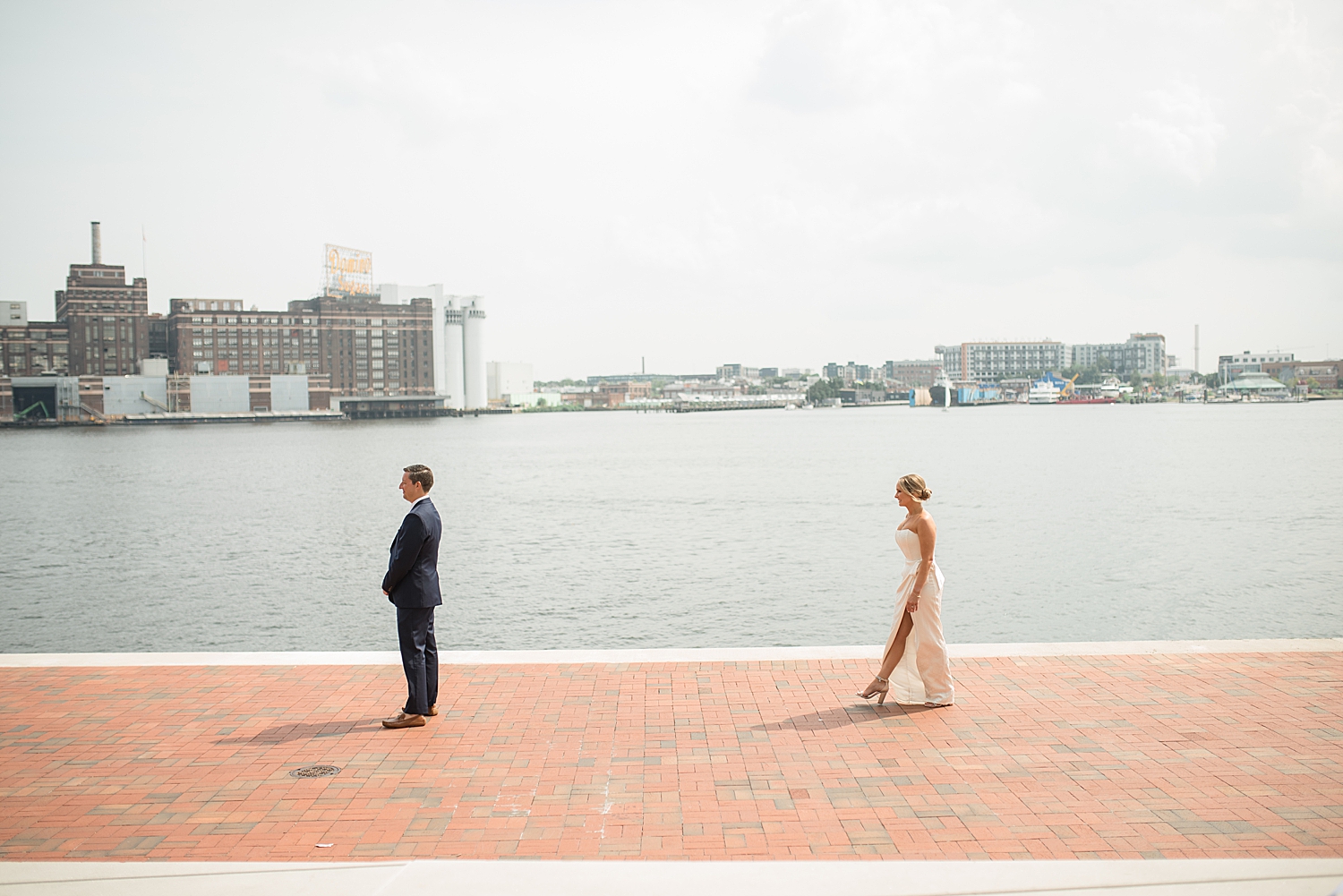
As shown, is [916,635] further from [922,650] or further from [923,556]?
[923,556]

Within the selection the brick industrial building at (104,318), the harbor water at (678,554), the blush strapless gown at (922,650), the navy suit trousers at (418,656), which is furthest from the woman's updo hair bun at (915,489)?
the brick industrial building at (104,318)

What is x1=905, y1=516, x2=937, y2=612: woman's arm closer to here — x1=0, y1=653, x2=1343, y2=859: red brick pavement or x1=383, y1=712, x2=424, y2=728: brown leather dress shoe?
x1=0, y1=653, x2=1343, y2=859: red brick pavement

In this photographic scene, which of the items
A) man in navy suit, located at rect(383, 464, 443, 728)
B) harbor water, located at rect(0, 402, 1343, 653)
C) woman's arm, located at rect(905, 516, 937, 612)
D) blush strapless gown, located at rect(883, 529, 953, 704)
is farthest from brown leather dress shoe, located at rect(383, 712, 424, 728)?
harbor water, located at rect(0, 402, 1343, 653)

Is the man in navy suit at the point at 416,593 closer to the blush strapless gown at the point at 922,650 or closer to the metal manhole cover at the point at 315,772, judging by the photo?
the metal manhole cover at the point at 315,772

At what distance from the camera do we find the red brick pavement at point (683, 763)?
5.27m

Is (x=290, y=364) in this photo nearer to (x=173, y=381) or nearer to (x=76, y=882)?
(x=173, y=381)

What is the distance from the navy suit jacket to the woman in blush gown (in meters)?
3.74

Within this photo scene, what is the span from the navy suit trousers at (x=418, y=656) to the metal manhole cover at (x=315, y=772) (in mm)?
906

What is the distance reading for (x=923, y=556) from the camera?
7.49 metres

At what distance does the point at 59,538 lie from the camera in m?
34.1

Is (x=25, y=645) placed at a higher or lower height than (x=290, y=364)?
lower

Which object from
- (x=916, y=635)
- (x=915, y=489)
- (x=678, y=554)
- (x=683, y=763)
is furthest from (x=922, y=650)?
(x=678, y=554)

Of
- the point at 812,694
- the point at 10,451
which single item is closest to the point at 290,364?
the point at 10,451

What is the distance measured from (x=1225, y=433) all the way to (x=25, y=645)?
111459 mm
